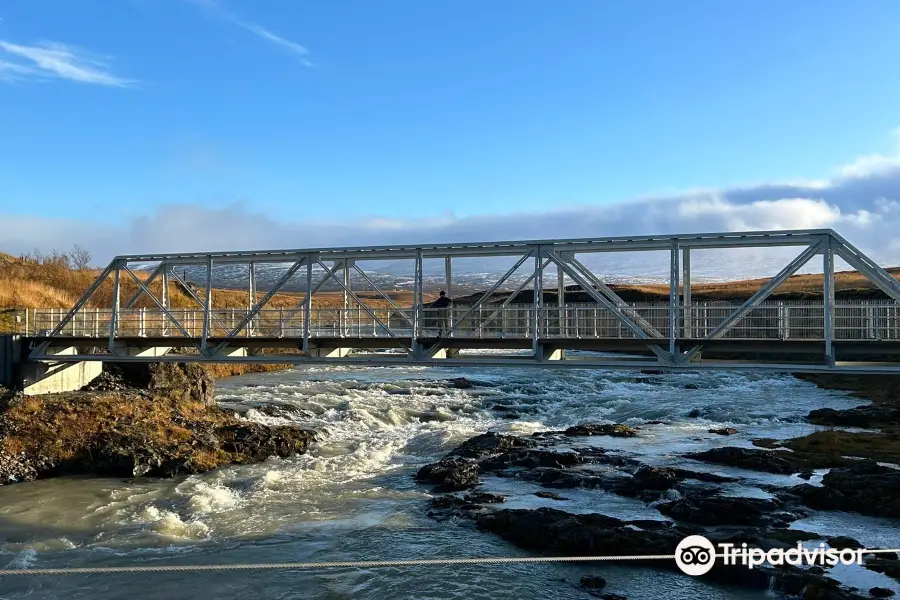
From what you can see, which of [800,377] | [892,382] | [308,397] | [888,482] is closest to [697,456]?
[888,482]

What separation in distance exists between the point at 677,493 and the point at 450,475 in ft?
20.9

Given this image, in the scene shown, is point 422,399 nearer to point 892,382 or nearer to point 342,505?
point 342,505

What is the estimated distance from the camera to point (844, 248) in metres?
19.4

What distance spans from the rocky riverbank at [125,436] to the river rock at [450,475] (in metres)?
5.35

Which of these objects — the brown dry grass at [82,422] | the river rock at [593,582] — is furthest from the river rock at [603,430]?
the river rock at [593,582]

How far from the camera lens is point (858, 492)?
18.2 metres

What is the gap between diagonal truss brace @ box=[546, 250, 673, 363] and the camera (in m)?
20.6

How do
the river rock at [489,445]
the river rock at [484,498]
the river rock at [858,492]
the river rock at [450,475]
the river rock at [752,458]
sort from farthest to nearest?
the river rock at [489,445], the river rock at [752,458], the river rock at [450,475], the river rock at [484,498], the river rock at [858,492]

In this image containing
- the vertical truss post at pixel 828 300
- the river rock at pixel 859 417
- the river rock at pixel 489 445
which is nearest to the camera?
the vertical truss post at pixel 828 300

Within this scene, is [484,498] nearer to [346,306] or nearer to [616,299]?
[616,299]

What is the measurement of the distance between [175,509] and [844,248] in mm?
18968

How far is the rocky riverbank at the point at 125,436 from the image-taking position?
21.2 m

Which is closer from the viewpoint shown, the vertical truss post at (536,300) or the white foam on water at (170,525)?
the white foam on water at (170,525)

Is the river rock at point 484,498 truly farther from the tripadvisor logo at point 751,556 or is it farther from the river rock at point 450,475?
the tripadvisor logo at point 751,556
